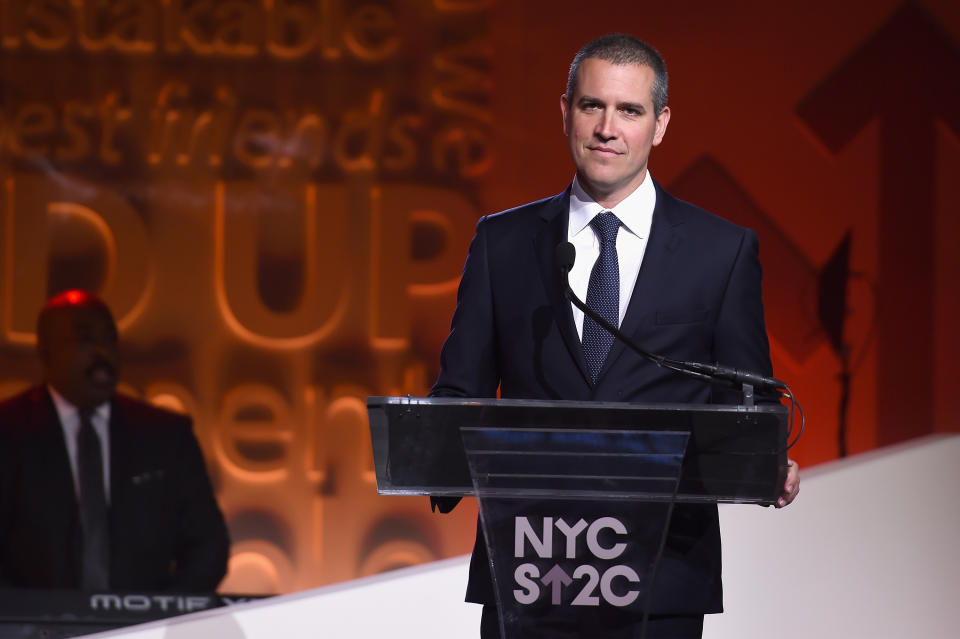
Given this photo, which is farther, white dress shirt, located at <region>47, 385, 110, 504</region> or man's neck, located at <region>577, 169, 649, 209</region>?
white dress shirt, located at <region>47, 385, 110, 504</region>

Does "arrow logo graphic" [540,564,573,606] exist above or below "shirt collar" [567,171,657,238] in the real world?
below

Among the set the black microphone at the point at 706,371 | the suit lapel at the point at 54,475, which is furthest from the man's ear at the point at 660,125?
the suit lapel at the point at 54,475

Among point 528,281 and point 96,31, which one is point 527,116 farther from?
point 528,281

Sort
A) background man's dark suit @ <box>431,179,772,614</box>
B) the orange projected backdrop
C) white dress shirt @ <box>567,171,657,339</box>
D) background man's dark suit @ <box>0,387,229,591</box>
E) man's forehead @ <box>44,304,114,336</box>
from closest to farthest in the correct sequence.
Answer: background man's dark suit @ <box>431,179,772,614</box> < white dress shirt @ <box>567,171,657,339</box> < background man's dark suit @ <box>0,387,229,591</box> < man's forehead @ <box>44,304,114,336</box> < the orange projected backdrop

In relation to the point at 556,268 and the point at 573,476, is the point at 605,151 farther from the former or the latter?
the point at 573,476

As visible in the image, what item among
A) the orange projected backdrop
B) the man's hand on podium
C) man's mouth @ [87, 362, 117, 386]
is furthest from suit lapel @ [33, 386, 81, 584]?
the man's hand on podium

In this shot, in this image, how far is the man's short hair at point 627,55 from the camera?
137 centimetres

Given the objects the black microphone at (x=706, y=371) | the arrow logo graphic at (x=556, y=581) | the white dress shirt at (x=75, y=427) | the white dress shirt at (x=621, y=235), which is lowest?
the white dress shirt at (x=75, y=427)

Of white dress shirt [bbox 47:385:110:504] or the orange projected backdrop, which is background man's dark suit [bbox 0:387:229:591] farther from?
the orange projected backdrop

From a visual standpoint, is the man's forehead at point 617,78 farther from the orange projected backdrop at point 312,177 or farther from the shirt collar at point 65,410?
the shirt collar at point 65,410

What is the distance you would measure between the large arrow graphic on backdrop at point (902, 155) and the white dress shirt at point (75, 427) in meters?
3.01

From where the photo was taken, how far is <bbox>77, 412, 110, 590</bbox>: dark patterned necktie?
13.5 feet

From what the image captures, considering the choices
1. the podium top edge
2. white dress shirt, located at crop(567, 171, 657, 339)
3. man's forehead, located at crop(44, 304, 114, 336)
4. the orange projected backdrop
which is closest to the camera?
the podium top edge

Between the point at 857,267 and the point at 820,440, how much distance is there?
0.71m
